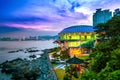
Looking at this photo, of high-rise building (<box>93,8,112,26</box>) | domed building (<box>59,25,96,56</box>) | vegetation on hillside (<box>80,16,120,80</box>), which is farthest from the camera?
high-rise building (<box>93,8,112,26</box>)

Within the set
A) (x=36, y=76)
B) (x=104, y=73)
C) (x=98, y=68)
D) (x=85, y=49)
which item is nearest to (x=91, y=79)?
(x=104, y=73)

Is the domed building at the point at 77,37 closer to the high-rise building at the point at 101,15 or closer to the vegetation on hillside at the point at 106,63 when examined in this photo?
the high-rise building at the point at 101,15

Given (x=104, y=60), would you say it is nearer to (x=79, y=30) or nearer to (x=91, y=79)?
(x=91, y=79)

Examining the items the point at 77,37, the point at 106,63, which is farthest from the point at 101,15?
the point at 106,63

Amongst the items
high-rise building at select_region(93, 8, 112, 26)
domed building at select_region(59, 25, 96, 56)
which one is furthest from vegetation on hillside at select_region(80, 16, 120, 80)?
high-rise building at select_region(93, 8, 112, 26)

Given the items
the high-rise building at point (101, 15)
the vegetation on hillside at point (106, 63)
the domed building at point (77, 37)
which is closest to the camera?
the vegetation on hillside at point (106, 63)

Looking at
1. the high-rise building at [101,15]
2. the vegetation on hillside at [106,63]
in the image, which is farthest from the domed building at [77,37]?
the vegetation on hillside at [106,63]

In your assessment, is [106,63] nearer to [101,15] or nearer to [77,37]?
[77,37]

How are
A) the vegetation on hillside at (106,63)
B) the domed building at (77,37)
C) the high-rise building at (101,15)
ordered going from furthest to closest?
the high-rise building at (101,15) → the domed building at (77,37) → the vegetation on hillside at (106,63)

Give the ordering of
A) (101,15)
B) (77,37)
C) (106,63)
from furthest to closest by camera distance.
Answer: (101,15) → (77,37) → (106,63)

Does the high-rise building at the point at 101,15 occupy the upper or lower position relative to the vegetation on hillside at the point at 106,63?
upper

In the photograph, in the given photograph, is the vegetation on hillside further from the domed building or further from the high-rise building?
the high-rise building

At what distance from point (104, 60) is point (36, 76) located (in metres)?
20.1

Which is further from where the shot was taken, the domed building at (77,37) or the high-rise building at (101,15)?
the high-rise building at (101,15)
